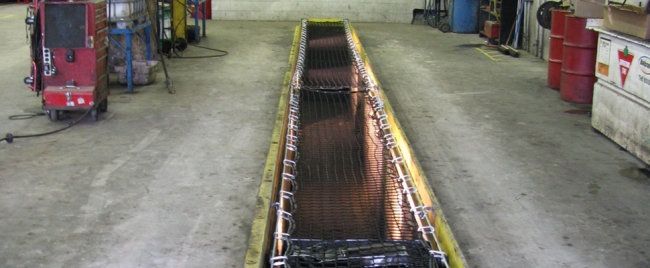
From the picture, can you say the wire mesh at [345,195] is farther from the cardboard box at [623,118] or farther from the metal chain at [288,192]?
the cardboard box at [623,118]

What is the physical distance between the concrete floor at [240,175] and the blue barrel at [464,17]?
5.07m

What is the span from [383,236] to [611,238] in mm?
1397

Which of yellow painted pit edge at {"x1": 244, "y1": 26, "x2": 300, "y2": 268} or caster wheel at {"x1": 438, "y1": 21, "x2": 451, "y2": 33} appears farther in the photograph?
caster wheel at {"x1": 438, "y1": 21, "x2": 451, "y2": 33}

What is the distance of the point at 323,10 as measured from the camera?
15.7 metres

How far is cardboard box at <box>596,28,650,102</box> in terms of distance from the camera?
568 centimetres

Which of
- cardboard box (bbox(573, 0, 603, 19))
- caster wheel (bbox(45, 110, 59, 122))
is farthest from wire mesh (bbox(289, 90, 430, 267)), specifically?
cardboard box (bbox(573, 0, 603, 19))

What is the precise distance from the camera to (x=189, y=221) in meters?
4.31

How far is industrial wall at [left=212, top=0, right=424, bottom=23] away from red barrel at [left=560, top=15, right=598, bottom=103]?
8307mm

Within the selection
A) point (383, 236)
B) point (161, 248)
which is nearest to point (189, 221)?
point (161, 248)

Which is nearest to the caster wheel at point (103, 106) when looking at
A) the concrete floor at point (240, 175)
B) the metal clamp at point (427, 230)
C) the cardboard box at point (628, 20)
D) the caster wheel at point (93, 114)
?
the concrete floor at point (240, 175)

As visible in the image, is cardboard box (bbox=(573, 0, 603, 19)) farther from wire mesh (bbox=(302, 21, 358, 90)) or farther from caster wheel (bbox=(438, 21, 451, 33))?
caster wheel (bbox=(438, 21, 451, 33))

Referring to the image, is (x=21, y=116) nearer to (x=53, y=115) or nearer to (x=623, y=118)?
(x=53, y=115)

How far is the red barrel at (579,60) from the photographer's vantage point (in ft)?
24.3

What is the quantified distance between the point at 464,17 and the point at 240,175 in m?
9.71
